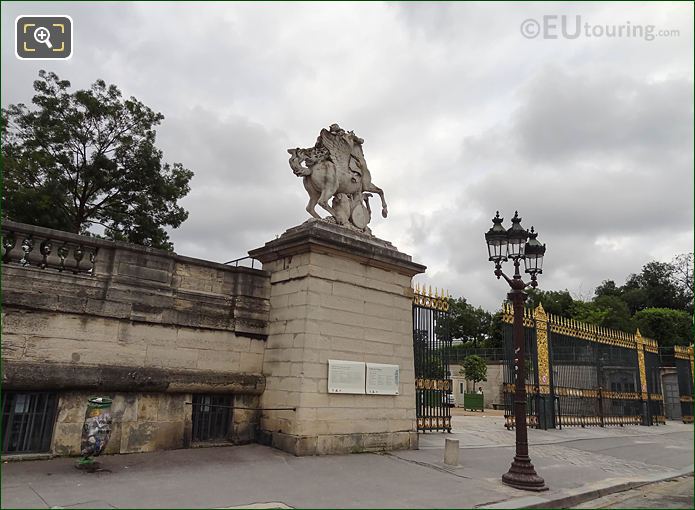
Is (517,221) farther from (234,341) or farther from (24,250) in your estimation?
(24,250)

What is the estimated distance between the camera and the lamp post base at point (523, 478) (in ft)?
24.9

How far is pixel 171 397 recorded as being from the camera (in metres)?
8.34

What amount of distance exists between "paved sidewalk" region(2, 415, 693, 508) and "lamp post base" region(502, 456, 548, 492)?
155mm

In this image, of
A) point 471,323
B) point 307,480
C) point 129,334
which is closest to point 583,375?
point 307,480

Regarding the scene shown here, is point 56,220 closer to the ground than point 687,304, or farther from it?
closer to the ground

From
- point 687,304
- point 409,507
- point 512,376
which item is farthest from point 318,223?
point 687,304

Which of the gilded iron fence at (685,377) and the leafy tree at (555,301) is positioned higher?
the leafy tree at (555,301)

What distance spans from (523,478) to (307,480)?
3313 millimetres

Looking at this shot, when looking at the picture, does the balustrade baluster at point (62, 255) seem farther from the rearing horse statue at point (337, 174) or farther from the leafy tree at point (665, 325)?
the leafy tree at point (665, 325)

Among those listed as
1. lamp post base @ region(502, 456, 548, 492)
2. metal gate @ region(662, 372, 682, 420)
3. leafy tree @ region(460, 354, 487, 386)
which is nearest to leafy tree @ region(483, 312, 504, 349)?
leafy tree @ region(460, 354, 487, 386)

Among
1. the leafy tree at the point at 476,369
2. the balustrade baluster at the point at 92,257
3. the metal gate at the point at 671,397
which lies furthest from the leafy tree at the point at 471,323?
the balustrade baluster at the point at 92,257

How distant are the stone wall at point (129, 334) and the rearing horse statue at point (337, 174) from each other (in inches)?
91.1

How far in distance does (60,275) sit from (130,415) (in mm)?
2369

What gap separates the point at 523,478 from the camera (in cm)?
770
